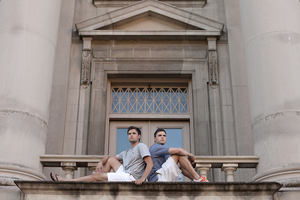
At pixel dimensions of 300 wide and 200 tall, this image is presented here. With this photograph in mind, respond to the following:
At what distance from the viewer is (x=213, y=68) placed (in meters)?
13.5

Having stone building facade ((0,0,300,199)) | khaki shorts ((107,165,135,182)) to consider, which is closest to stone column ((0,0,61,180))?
stone building facade ((0,0,300,199))

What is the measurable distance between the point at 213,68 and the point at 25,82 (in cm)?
625

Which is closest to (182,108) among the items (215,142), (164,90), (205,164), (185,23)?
(164,90)

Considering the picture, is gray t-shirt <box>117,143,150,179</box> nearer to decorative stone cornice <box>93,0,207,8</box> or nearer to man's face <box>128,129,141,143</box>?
man's face <box>128,129,141,143</box>

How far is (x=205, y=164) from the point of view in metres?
9.45

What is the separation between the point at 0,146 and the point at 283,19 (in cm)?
653

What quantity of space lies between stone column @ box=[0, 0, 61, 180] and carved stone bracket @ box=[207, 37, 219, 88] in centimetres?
513

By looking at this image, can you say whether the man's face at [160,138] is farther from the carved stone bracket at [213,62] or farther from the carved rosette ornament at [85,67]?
the carved rosette ornament at [85,67]

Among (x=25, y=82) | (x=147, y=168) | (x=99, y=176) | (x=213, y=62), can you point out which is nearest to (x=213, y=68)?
(x=213, y=62)

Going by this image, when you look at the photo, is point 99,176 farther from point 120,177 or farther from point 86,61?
point 86,61

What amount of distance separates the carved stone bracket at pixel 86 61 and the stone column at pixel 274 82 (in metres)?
5.15

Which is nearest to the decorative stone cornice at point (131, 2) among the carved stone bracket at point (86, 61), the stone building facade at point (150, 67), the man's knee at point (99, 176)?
the stone building facade at point (150, 67)

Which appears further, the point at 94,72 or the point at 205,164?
the point at 94,72

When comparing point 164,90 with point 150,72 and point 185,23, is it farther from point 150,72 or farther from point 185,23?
point 185,23
